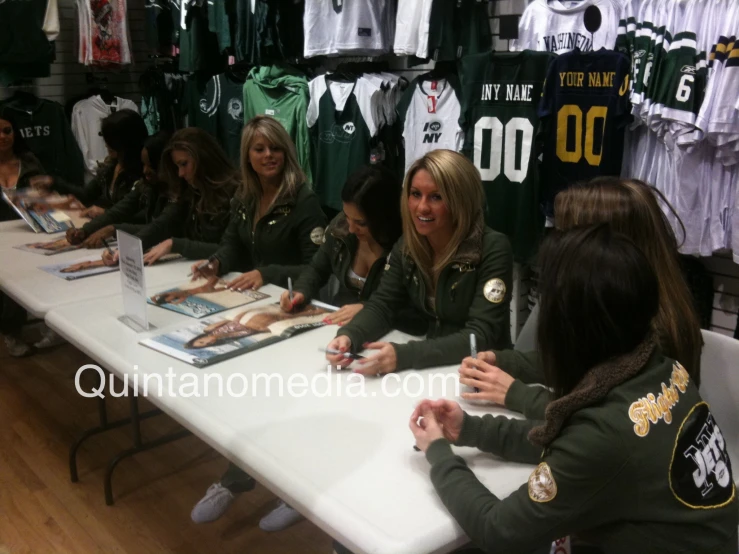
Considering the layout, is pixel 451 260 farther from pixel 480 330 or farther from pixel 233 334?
pixel 233 334

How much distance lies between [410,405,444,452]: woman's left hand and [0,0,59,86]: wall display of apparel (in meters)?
4.81

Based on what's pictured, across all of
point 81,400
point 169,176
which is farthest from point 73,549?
point 169,176

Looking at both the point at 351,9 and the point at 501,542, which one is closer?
the point at 501,542

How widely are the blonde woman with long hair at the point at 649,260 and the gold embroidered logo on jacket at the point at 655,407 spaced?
29cm

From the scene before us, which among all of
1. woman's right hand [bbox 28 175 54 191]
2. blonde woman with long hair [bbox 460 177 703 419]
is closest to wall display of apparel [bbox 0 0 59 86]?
woman's right hand [bbox 28 175 54 191]

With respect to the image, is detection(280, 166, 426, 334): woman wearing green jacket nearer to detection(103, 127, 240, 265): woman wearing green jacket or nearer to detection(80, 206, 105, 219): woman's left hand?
detection(103, 127, 240, 265): woman wearing green jacket

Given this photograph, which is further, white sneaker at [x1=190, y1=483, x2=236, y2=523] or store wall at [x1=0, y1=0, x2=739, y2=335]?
store wall at [x1=0, y1=0, x2=739, y2=335]

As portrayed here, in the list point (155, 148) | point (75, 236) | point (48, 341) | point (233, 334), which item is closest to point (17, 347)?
point (48, 341)

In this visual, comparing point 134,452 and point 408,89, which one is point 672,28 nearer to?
point 408,89

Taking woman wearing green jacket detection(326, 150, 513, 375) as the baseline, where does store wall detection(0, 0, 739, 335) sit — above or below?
above

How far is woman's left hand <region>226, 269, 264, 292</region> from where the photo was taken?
7.91 ft

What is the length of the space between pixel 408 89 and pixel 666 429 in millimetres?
→ 2976

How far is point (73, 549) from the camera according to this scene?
2.22 m

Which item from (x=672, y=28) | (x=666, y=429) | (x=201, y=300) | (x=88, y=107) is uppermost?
(x=672, y=28)
